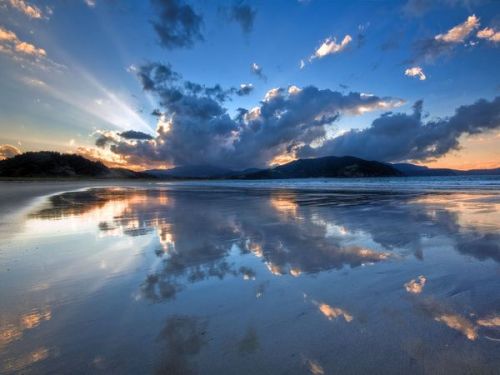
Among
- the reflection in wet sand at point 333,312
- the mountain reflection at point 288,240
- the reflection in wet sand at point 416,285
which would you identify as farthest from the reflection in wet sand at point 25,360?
the reflection in wet sand at point 416,285

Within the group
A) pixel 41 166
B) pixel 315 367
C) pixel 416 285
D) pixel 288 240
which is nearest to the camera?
pixel 315 367

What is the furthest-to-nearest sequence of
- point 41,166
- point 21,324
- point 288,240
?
point 41,166
point 288,240
point 21,324

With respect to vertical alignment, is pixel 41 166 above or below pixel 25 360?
above

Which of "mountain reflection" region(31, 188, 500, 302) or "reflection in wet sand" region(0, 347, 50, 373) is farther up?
"reflection in wet sand" region(0, 347, 50, 373)

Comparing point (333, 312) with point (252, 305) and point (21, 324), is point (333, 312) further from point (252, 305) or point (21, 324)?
point (21, 324)

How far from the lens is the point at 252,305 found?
388 centimetres

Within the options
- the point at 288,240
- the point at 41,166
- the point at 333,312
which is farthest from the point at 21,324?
the point at 41,166

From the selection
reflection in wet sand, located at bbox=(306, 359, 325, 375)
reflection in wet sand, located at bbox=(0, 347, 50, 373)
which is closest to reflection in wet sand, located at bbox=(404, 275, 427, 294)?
reflection in wet sand, located at bbox=(306, 359, 325, 375)

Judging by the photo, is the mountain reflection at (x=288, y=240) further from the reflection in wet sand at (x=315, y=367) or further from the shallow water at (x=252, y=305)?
the reflection in wet sand at (x=315, y=367)

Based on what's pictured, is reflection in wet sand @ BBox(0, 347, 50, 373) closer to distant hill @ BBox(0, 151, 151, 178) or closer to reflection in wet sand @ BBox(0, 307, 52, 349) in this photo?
reflection in wet sand @ BBox(0, 307, 52, 349)

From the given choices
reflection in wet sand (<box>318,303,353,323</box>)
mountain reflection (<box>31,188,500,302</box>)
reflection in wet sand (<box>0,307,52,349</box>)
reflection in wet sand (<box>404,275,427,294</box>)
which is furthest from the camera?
mountain reflection (<box>31,188,500,302</box>)

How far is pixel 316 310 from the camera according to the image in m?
3.71

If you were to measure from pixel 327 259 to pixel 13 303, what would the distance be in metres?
5.37

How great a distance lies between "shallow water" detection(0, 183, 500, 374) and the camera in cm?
271
